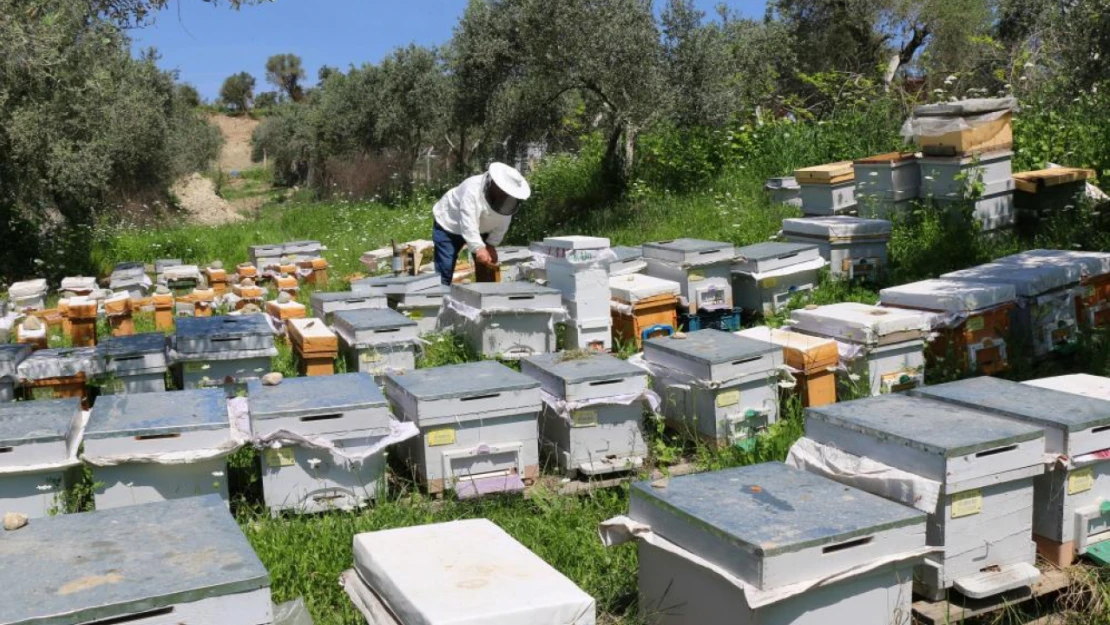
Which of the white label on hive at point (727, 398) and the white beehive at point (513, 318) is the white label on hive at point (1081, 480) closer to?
the white label on hive at point (727, 398)

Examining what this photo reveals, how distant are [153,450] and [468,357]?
106 inches

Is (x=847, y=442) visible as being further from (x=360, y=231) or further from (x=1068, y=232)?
(x=360, y=231)

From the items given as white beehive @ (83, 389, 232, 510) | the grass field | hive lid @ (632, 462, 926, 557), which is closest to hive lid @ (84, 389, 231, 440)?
white beehive @ (83, 389, 232, 510)

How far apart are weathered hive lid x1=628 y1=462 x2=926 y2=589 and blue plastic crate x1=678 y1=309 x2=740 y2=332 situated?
131 inches

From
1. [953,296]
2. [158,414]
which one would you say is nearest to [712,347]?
[953,296]

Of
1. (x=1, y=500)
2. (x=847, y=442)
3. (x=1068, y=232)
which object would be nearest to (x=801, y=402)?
(x=847, y=442)

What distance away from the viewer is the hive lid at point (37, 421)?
355 cm

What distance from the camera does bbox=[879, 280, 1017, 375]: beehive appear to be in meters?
5.10

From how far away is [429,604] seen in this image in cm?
229

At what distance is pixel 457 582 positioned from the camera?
243cm

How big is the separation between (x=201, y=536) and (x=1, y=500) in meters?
1.49

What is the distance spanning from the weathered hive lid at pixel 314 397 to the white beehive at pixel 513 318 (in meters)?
1.56

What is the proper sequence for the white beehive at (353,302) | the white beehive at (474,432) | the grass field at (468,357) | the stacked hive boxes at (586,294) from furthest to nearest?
1. the white beehive at (353,302)
2. the stacked hive boxes at (586,294)
3. the white beehive at (474,432)
4. the grass field at (468,357)

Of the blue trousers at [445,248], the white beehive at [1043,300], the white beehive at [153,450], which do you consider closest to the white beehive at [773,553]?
the white beehive at [153,450]
